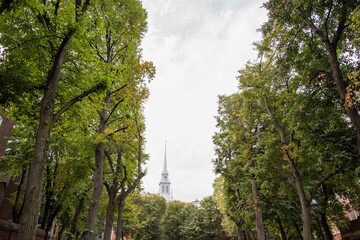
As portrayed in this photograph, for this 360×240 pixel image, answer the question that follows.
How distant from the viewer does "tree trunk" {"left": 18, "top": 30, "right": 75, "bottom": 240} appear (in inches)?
202

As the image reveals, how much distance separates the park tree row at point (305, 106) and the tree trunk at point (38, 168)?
9046mm

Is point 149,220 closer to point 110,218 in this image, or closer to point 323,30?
point 110,218

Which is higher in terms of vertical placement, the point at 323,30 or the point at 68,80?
the point at 323,30

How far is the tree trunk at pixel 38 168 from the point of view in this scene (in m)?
5.14

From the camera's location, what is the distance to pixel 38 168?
18.3ft

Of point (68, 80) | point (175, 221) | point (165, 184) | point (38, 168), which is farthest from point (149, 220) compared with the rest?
point (165, 184)

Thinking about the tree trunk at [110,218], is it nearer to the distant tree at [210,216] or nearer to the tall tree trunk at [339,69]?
the tall tree trunk at [339,69]

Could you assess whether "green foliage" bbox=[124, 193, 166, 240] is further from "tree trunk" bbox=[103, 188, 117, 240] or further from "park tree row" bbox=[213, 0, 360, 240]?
"park tree row" bbox=[213, 0, 360, 240]

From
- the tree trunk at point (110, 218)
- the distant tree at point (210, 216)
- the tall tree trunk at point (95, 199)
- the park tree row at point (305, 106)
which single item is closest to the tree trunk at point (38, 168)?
the tall tree trunk at point (95, 199)

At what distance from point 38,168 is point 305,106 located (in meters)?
10.5

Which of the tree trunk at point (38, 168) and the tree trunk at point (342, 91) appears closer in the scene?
the tree trunk at point (38, 168)

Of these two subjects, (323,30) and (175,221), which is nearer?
(323,30)

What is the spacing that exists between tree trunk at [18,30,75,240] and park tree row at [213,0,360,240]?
29.7 feet

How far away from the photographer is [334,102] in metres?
9.77
